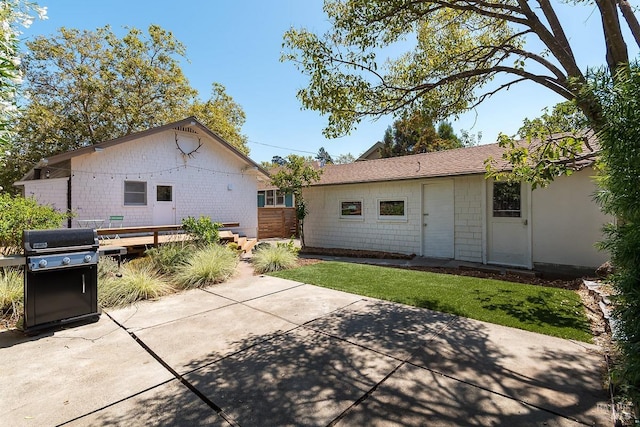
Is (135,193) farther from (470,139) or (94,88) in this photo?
(470,139)

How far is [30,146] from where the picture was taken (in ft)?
59.4

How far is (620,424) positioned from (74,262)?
617 cm

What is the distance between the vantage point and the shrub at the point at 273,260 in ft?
27.9

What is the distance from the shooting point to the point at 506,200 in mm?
9062

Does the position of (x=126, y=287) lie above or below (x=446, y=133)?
below

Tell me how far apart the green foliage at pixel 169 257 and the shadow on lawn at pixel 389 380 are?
14.4ft

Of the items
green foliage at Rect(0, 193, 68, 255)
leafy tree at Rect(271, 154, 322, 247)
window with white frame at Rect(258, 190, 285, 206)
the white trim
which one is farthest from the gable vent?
window with white frame at Rect(258, 190, 285, 206)

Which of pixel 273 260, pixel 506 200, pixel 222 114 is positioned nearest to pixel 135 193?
pixel 273 260

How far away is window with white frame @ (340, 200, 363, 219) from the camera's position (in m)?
12.4

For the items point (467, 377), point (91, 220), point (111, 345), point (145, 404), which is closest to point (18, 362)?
point (111, 345)

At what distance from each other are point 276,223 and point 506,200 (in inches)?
483

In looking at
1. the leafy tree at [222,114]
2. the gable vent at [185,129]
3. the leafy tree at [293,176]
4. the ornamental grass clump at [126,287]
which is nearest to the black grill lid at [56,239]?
the ornamental grass clump at [126,287]

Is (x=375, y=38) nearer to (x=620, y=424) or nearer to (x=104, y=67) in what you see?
(x=620, y=424)

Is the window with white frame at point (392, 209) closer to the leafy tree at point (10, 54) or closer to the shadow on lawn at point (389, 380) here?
the shadow on lawn at point (389, 380)
